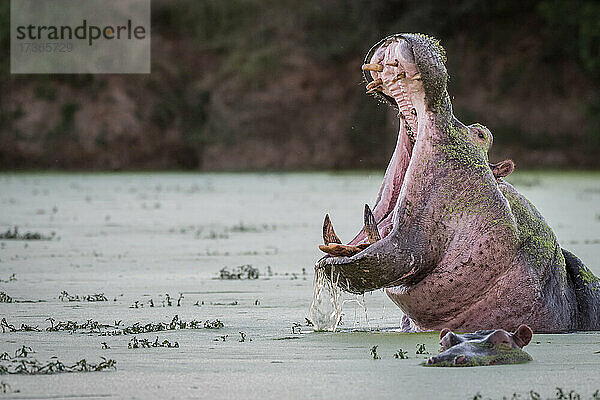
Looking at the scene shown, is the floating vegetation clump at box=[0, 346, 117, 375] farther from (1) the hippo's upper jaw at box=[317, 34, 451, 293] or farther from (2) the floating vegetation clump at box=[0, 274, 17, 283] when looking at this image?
(2) the floating vegetation clump at box=[0, 274, 17, 283]

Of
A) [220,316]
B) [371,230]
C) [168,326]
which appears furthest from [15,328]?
[371,230]

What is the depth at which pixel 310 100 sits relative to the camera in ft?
149

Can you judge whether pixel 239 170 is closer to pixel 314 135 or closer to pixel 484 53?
pixel 314 135

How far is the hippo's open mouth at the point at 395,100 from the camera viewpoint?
21.2 ft

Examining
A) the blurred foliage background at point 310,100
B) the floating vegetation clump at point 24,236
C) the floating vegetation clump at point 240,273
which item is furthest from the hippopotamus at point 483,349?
the blurred foliage background at point 310,100

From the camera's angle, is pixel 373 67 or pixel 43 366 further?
pixel 373 67

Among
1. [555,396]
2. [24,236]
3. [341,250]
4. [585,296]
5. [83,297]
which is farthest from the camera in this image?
[24,236]

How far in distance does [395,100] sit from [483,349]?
145 cm

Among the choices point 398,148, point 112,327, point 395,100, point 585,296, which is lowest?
point 112,327

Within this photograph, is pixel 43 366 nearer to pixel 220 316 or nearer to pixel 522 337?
pixel 522 337

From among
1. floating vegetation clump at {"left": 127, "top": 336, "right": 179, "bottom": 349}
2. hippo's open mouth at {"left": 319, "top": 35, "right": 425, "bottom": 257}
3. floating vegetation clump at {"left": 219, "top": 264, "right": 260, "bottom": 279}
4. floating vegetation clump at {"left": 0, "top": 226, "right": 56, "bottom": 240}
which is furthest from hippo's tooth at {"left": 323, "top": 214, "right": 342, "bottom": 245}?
floating vegetation clump at {"left": 0, "top": 226, "right": 56, "bottom": 240}

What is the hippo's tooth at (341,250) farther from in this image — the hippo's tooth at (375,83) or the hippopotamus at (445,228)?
the hippo's tooth at (375,83)

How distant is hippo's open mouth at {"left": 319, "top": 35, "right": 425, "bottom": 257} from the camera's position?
6.47 meters

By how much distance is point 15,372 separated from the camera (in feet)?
18.2
